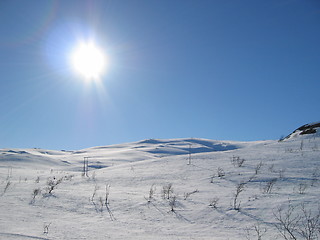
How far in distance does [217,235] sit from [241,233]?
0.31 metres

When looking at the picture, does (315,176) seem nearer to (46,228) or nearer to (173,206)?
(173,206)

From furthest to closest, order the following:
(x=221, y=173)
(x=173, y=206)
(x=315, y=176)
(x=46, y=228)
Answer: (x=221, y=173) → (x=315, y=176) → (x=173, y=206) → (x=46, y=228)

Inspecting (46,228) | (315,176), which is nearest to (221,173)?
(315,176)

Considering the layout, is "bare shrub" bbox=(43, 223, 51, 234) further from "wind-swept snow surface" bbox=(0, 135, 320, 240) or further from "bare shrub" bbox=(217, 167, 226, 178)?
"bare shrub" bbox=(217, 167, 226, 178)

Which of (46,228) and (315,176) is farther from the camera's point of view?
(315,176)

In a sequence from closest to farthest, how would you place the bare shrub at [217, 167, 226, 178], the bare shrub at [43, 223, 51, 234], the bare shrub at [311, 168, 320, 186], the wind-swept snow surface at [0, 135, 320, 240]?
the bare shrub at [43, 223, 51, 234], the wind-swept snow surface at [0, 135, 320, 240], the bare shrub at [311, 168, 320, 186], the bare shrub at [217, 167, 226, 178]


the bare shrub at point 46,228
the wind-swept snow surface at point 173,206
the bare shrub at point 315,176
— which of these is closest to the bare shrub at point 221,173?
the wind-swept snow surface at point 173,206

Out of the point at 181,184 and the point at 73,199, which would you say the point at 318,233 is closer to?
the point at 181,184

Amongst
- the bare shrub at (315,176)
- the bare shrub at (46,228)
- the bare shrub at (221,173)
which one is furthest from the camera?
the bare shrub at (221,173)

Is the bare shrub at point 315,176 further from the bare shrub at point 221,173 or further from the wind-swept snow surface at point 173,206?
the bare shrub at point 221,173

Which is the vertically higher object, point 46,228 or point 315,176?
point 315,176

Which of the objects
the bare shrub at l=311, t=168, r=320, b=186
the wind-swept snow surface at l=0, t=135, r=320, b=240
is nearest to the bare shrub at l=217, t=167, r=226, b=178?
the wind-swept snow surface at l=0, t=135, r=320, b=240

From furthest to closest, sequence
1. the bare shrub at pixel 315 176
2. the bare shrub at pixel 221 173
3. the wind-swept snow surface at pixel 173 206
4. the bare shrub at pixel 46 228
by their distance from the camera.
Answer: the bare shrub at pixel 221 173 → the bare shrub at pixel 315 176 → the wind-swept snow surface at pixel 173 206 → the bare shrub at pixel 46 228

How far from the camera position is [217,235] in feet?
8.73
